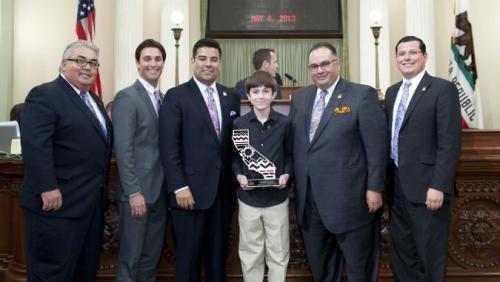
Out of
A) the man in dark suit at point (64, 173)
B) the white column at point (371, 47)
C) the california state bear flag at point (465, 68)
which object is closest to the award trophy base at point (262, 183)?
the man in dark suit at point (64, 173)

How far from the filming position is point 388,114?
11.0ft

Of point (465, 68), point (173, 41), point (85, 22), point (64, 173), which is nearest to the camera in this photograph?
point (64, 173)

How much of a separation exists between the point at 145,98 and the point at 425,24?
769 centimetres

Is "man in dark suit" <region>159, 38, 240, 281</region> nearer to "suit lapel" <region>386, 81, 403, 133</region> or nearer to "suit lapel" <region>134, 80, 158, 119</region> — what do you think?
"suit lapel" <region>134, 80, 158, 119</region>

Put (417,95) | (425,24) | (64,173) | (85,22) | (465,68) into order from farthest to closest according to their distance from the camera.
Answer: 1. (425,24)
2. (85,22)
3. (465,68)
4. (417,95)
5. (64,173)

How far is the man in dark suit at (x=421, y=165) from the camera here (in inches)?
120

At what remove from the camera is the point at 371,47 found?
34.3 ft

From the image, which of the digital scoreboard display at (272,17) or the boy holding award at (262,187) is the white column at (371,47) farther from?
the boy holding award at (262,187)

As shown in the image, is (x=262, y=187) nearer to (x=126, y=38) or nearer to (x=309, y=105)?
(x=309, y=105)

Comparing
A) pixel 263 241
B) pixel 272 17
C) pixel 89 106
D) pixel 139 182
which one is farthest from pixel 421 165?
pixel 272 17

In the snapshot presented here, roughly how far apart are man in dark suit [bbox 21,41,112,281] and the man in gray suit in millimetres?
148

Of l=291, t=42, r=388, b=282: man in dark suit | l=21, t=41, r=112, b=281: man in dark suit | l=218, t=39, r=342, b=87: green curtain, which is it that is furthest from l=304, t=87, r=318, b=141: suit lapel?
l=218, t=39, r=342, b=87: green curtain

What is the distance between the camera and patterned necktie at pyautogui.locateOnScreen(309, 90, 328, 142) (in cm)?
320

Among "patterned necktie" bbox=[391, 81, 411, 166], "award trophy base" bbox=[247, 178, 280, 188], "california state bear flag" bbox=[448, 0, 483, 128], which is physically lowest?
"award trophy base" bbox=[247, 178, 280, 188]
